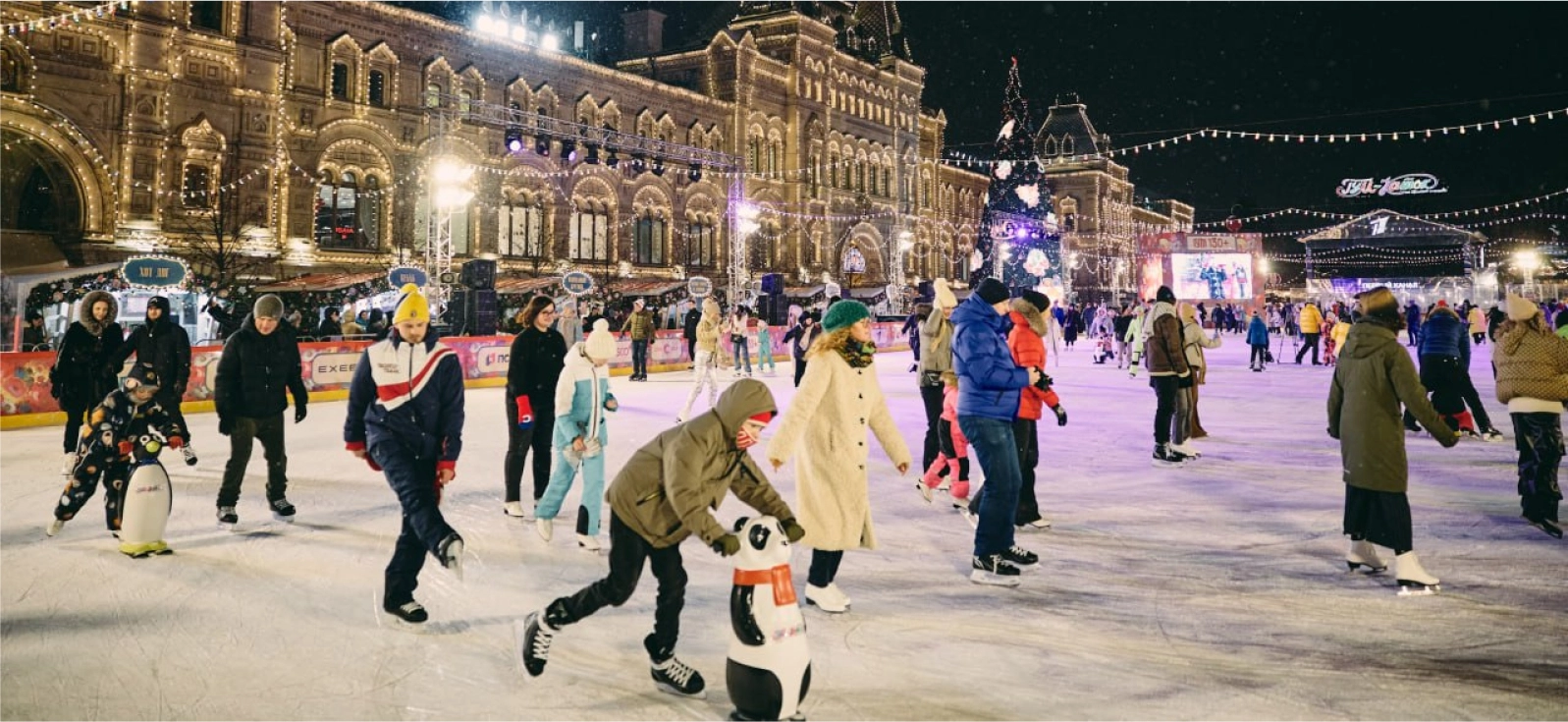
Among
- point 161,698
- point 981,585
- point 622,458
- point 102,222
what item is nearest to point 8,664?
point 161,698

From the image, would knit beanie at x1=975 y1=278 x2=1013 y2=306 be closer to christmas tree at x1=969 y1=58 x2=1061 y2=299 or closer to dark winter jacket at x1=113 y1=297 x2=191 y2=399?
dark winter jacket at x1=113 y1=297 x2=191 y2=399

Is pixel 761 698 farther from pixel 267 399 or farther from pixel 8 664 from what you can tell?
pixel 267 399

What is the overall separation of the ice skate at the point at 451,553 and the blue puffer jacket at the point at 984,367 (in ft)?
8.47

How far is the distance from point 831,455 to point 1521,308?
4.66 meters

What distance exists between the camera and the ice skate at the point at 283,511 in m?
6.33

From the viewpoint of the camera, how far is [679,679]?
3318 millimetres

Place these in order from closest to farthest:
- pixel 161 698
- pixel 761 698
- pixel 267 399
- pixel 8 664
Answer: pixel 761 698, pixel 161 698, pixel 8 664, pixel 267 399

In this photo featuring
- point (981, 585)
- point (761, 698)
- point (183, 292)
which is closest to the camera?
point (761, 698)

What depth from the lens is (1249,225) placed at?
8494 centimetres

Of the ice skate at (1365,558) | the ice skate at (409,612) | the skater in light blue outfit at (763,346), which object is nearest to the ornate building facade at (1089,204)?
the skater in light blue outfit at (763,346)

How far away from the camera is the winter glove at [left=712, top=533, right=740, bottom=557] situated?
2.97 metres

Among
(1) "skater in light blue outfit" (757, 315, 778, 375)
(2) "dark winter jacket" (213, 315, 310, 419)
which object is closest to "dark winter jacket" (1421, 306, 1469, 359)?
(2) "dark winter jacket" (213, 315, 310, 419)

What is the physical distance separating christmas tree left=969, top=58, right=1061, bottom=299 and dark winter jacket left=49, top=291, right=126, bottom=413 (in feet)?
176

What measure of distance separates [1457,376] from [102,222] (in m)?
25.3
